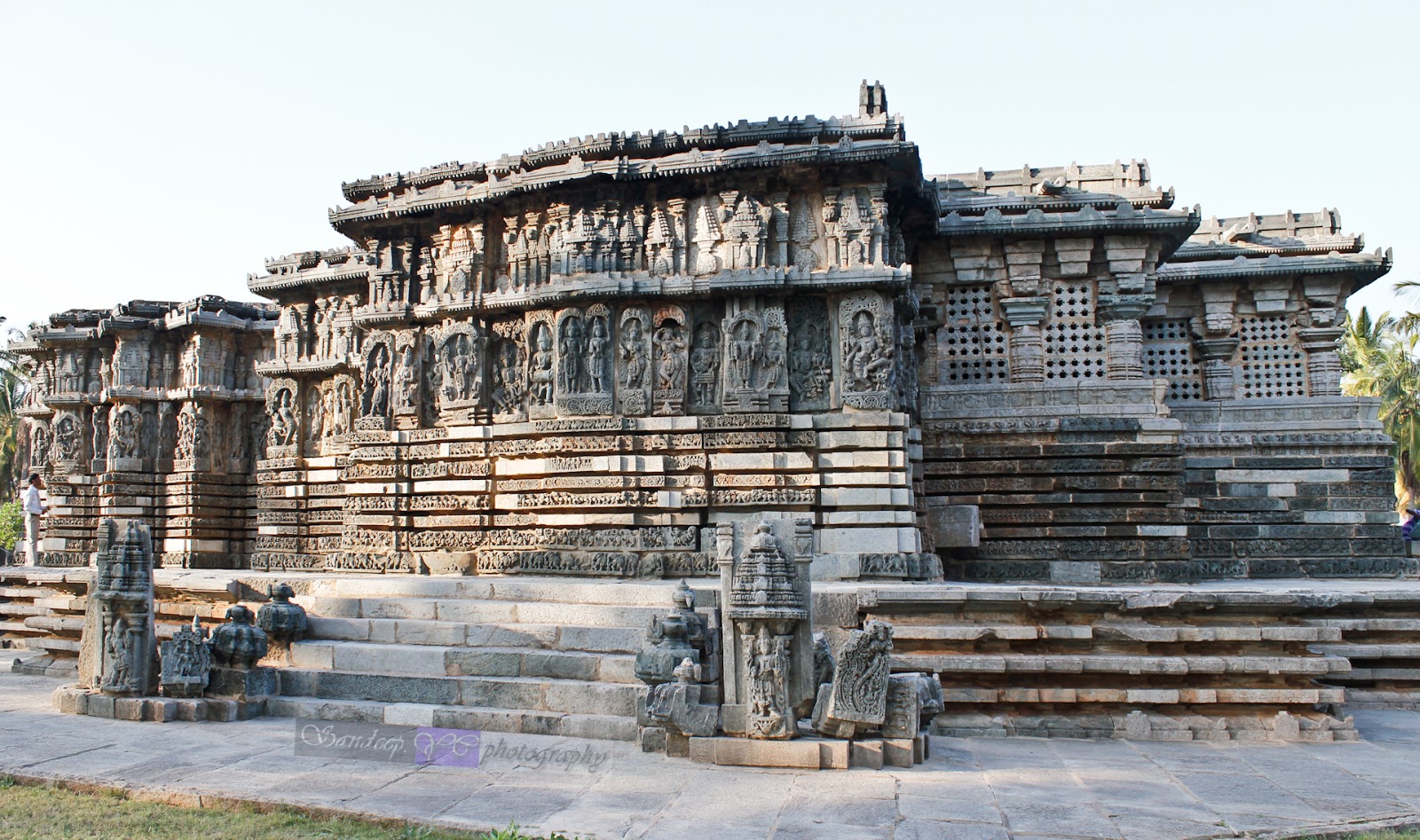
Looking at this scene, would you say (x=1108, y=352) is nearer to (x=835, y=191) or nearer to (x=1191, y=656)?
(x=835, y=191)

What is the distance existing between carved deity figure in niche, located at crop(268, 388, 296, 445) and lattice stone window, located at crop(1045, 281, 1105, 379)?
17.1 meters

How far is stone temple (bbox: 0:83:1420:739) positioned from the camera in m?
9.82

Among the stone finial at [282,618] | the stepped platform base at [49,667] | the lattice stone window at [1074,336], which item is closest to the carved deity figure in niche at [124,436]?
the stepped platform base at [49,667]

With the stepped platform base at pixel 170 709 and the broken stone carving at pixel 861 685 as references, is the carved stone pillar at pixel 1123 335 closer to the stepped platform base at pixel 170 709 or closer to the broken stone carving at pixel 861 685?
the broken stone carving at pixel 861 685

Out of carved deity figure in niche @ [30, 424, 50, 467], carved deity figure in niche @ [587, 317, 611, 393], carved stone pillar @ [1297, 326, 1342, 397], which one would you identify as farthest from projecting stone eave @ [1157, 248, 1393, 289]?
carved deity figure in niche @ [30, 424, 50, 467]

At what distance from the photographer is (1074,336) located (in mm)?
17141

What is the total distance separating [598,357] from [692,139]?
3406 mm

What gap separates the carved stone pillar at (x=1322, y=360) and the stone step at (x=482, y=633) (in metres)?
14.6

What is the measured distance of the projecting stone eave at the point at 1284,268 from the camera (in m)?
18.1

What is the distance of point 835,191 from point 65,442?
81.7ft

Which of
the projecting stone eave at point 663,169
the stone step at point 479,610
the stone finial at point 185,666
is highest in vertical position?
the projecting stone eave at point 663,169

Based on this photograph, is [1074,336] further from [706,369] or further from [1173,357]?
[706,369]

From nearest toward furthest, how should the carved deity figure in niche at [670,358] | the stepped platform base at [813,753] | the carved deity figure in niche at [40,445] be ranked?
the stepped platform base at [813,753] < the carved deity figure in niche at [670,358] < the carved deity figure in niche at [40,445]

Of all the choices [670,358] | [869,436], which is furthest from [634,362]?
[869,436]
